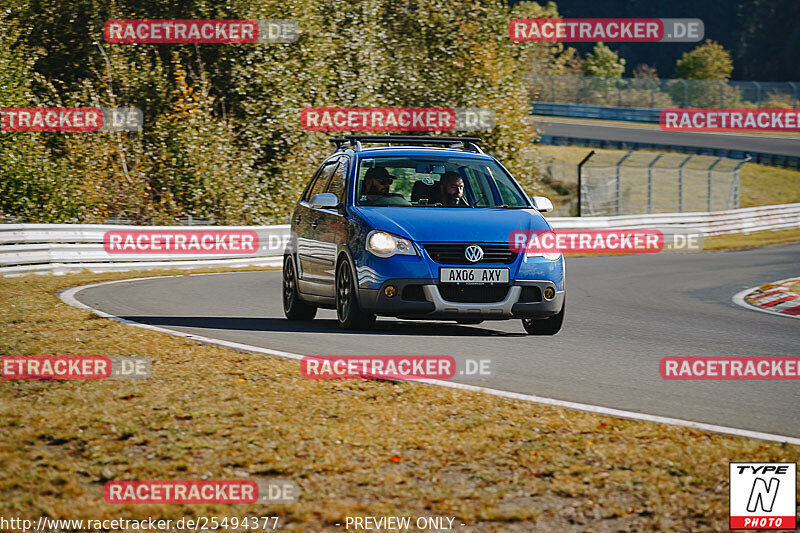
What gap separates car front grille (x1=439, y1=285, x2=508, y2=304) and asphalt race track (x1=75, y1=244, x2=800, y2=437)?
15.2 inches

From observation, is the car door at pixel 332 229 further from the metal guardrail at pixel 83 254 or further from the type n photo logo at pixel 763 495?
the metal guardrail at pixel 83 254

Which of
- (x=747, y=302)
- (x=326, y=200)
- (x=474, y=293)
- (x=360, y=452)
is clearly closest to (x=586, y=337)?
(x=474, y=293)

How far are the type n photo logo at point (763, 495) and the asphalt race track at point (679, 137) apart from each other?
54780 millimetres

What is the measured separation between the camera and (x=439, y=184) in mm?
11477

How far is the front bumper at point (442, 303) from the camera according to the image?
10.2 metres

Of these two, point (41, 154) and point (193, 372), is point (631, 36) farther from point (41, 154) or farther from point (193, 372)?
point (193, 372)

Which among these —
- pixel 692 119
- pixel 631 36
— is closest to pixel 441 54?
pixel 692 119

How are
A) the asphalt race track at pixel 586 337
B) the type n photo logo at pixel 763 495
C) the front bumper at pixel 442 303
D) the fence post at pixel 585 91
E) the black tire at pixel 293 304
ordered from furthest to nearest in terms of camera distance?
the fence post at pixel 585 91
the black tire at pixel 293 304
the front bumper at pixel 442 303
the asphalt race track at pixel 586 337
the type n photo logo at pixel 763 495

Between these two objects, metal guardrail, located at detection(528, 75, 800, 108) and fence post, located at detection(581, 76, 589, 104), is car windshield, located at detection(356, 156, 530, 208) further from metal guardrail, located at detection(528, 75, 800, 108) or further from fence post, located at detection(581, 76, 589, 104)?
fence post, located at detection(581, 76, 589, 104)

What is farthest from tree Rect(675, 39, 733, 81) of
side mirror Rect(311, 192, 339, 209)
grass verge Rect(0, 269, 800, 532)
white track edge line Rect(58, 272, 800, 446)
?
grass verge Rect(0, 269, 800, 532)

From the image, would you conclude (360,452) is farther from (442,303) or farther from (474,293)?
(474,293)

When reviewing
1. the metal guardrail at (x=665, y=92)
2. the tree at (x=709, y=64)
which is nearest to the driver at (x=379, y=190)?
the metal guardrail at (x=665, y=92)

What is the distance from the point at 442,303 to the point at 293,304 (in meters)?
2.69

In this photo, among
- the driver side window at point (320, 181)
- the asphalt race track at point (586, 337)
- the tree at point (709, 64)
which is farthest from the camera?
the tree at point (709, 64)
